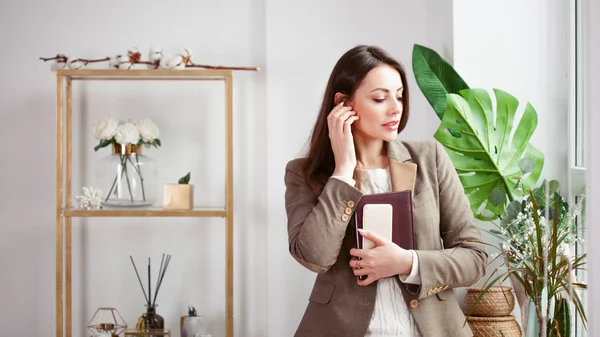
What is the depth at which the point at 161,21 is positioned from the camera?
11.5ft

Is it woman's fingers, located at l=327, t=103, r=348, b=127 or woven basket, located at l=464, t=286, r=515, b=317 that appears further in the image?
woven basket, located at l=464, t=286, r=515, b=317

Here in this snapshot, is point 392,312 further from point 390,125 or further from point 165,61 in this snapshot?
point 165,61

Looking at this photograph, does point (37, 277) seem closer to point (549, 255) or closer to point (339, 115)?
point (339, 115)

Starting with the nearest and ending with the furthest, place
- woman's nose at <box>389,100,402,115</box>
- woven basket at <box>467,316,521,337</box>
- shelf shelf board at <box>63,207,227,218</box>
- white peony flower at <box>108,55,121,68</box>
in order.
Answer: woman's nose at <box>389,100,402,115</box>
woven basket at <box>467,316,521,337</box>
shelf shelf board at <box>63,207,227,218</box>
white peony flower at <box>108,55,121,68</box>

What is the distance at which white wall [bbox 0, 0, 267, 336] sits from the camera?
348 cm

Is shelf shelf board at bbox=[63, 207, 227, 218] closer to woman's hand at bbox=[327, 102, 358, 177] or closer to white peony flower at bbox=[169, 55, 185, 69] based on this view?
white peony flower at bbox=[169, 55, 185, 69]

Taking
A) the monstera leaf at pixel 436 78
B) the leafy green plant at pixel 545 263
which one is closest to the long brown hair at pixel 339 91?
the leafy green plant at pixel 545 263

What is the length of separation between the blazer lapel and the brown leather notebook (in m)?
0.06

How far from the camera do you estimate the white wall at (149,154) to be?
3.48 m

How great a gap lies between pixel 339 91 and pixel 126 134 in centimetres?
146

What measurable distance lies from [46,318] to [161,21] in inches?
58.7

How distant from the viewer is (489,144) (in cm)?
264

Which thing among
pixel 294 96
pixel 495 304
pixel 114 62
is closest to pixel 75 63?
pixel 114 62

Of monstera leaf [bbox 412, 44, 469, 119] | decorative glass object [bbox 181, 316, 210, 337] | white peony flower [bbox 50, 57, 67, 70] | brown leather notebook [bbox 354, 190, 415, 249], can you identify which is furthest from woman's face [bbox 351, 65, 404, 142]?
white peony flower [bbox 50, 57, 67, 70]
